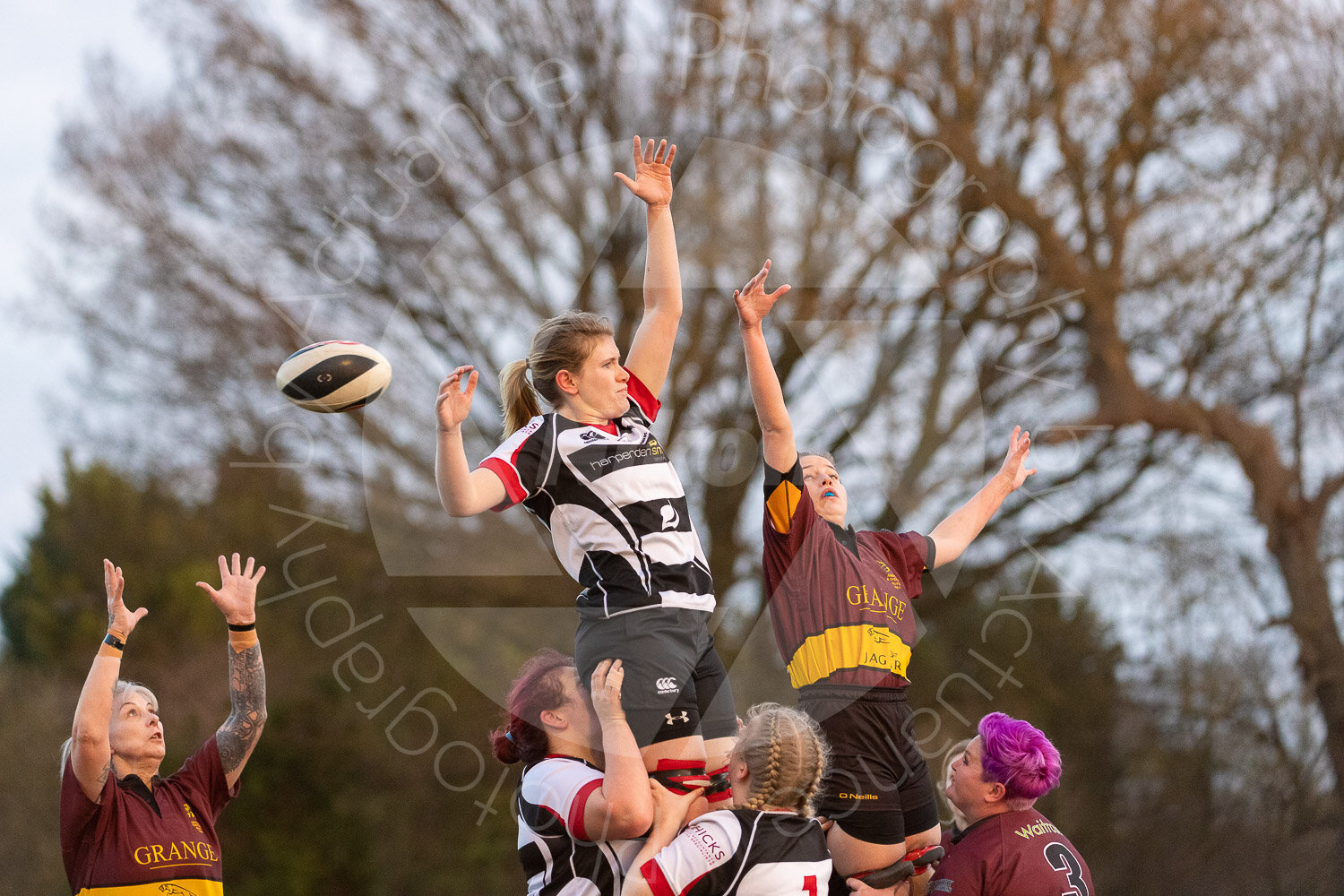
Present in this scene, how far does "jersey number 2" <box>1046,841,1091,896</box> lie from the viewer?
336 cm

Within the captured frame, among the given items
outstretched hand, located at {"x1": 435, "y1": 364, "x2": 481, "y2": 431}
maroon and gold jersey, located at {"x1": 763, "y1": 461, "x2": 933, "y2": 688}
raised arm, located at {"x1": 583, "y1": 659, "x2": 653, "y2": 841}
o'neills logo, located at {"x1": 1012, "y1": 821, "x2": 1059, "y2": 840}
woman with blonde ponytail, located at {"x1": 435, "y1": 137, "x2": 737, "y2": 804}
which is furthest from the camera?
maroon and gold jersey, located at {"x1": 763, "y1": 461, "x2": 933, "y2": 688}

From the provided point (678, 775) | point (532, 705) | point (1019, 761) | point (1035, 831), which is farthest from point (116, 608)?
point (1035, 831)

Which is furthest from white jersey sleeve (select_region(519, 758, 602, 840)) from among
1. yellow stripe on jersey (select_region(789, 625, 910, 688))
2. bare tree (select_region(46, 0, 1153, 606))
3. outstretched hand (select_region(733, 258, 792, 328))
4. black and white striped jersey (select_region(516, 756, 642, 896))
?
bare tree (select_region(46, 0, 1153, 606))

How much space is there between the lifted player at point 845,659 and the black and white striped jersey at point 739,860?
0.66 m

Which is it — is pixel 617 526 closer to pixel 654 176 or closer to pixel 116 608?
pixel 654 176

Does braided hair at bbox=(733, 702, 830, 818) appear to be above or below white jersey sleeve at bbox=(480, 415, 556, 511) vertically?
below

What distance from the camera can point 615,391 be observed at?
3221 mm

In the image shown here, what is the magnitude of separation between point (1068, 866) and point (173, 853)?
285 cm

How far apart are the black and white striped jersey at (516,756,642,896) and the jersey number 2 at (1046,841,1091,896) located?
1360mm

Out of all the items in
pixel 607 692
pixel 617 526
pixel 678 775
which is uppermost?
pixel 617 526

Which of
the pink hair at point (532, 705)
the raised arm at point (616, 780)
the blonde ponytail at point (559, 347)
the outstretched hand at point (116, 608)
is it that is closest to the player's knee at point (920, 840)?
the raised arm at point (616, 780)

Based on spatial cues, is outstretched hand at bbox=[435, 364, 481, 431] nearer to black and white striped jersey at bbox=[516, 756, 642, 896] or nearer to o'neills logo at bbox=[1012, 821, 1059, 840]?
black and white striped jersey at bbox=[516, 756, 642, 896]

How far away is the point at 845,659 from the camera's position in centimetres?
350

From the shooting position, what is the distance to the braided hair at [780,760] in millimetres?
2834
